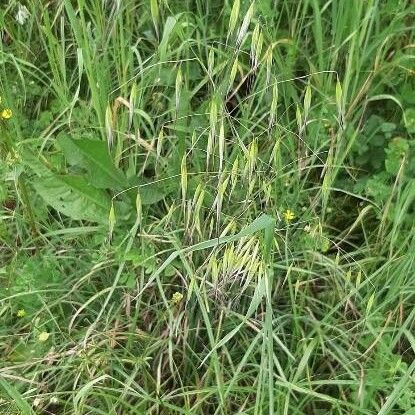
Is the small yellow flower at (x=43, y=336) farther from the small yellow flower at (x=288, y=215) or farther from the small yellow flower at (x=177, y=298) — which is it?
the small yellow flower at (x=288, y=215)

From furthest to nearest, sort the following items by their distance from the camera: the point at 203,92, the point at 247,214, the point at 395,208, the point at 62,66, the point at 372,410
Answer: the point at 203,92 < the point at 62,66 < the point at 395,208 < the point at 247,214 < the point at 372,410

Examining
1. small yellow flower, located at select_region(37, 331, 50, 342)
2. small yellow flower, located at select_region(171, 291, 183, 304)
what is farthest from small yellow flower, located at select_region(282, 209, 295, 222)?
small yellow flower, located at select_region(37, 331, 50, 342)

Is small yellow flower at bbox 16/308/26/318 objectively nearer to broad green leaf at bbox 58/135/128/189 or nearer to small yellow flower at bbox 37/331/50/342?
small yellow flower at bbox 37/331/50/342

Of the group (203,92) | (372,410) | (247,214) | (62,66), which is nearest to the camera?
(372,410)

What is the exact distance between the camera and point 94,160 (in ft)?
5.01

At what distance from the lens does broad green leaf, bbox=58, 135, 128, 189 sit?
4.98 feet

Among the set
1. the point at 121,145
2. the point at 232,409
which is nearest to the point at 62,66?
the point at 121,145

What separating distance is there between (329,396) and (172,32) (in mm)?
794

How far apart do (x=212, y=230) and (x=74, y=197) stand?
31cm

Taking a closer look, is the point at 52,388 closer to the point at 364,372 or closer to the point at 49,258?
the point at 49,258

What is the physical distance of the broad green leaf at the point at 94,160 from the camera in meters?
1.52

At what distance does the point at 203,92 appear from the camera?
73.7 inches

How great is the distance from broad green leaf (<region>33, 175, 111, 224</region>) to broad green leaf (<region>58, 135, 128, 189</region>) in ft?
0.09

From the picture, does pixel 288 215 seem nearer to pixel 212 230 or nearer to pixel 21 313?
pixel 212 230
